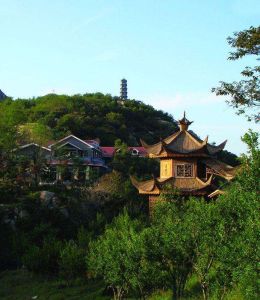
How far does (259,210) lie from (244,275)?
1347mm

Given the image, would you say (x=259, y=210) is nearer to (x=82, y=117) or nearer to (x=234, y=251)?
(x=234, y=251)

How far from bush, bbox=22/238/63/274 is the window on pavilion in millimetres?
9100

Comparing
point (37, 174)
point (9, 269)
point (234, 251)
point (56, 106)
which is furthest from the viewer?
point (56, 106)

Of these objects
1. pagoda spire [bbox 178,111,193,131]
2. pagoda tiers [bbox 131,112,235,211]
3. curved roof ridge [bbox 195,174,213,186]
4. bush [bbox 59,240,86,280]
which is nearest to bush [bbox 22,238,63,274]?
bush [bbox 59,240,86,280]

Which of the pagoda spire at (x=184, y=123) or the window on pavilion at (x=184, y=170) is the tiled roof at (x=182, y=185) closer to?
the window on pavilion at (x=184, y=170)

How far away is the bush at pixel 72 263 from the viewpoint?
2441cm

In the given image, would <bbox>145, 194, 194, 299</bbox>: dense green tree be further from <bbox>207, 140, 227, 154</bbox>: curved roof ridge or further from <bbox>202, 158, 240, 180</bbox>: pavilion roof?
<bbox>207, 140, 227, 154</bbox>: curved roof ridge

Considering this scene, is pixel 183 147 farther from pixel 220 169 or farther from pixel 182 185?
pixel 220 169

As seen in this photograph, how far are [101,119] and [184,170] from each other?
54.5m

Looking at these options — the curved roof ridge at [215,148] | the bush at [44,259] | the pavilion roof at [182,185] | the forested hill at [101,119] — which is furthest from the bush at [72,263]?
the forested hill at [101,119]

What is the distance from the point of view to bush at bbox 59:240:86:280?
24406 millimetres

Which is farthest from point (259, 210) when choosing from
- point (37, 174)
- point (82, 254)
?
point (37, 174)

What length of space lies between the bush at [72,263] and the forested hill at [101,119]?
31.7 meters

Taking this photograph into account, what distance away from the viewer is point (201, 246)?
13.9m
